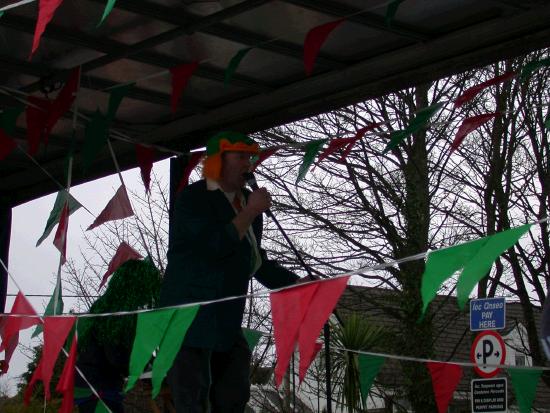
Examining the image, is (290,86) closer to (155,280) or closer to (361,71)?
(361,71)

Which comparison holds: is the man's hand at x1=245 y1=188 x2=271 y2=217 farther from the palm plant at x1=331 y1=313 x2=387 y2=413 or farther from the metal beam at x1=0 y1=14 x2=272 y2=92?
the palm plant at x1=331 y1=313 x2=387 y2=413

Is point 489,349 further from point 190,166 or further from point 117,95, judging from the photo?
point 117,95

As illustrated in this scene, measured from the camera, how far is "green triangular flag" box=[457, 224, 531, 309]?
277cm

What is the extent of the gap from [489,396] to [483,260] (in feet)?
22.0

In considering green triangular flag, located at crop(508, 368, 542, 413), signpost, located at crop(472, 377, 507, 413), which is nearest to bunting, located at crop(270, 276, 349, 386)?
green triangular flag, located at crop(508, 368, 542, 413)

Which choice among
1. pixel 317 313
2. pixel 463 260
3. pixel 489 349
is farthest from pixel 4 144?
pixel 489 349

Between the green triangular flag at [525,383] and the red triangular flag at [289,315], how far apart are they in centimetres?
211

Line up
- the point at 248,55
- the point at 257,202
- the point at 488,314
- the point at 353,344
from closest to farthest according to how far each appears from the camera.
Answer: the point at 257,202
the point at 248,55
the point at 488,314
the point at 353,344

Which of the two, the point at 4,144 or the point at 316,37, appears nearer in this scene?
the point at 316,37

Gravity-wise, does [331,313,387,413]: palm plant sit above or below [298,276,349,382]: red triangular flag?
above

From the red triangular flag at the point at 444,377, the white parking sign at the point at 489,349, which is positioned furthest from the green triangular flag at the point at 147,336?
the white parking sign at the point at 489,349

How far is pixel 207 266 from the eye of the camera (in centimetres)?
424

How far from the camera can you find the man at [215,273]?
410 cm

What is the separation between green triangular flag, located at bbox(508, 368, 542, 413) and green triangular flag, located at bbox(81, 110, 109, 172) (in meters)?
2.72
